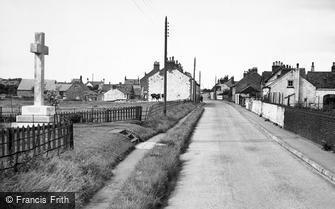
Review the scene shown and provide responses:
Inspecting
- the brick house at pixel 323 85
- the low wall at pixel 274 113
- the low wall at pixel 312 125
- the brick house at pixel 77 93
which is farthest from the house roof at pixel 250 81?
the low wall at pixel 312 125

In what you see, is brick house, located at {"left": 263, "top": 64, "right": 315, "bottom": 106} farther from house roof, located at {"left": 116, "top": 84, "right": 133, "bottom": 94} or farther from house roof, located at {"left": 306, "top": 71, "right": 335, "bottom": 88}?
house roof, located at {"left": 116, "top": 84, "right": 133, "bottom": 94}

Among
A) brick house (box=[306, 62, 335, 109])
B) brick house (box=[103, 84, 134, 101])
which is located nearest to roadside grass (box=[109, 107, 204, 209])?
brick house (box=[306, 62, 335, 109])

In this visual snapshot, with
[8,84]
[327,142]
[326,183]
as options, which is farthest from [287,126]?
[8,84]

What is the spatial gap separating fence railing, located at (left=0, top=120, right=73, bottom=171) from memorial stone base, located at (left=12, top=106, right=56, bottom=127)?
360 centimetres

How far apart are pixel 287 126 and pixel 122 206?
814 inches

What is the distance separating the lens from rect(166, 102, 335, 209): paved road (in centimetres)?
847

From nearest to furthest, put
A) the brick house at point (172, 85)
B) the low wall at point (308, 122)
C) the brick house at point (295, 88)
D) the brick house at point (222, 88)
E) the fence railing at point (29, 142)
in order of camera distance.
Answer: the fence railing at point (29, 142) < the low wall at point (308, 122) < the brick house at point (295, 88) < the brick house at point (172, 85) < the brick house at point (222, 88)

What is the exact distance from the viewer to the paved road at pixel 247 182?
27.8 feet

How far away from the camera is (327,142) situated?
16312 mm

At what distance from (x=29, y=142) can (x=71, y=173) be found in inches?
62.6

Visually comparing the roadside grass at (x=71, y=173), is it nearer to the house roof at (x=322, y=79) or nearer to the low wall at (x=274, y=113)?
the low wall at (x=274, y=113)

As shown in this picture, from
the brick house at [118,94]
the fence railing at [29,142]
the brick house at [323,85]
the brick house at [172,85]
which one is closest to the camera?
the fence railing at [29,142]

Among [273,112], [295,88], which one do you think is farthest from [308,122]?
[295,88]

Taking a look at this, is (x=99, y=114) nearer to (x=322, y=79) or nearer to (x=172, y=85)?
(x=322, y=79)
